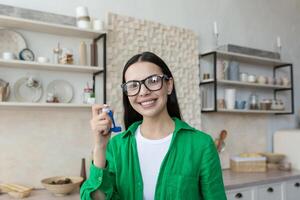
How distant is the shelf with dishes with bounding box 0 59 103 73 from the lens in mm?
2068

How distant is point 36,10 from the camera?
2281 millimetres

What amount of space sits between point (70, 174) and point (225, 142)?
1.66 metres

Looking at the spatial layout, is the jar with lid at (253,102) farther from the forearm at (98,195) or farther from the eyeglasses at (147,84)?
the forearm at (98,195)

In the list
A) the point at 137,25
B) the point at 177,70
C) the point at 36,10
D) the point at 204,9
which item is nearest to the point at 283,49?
the point at 204,9

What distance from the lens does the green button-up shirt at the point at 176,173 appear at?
115 cm

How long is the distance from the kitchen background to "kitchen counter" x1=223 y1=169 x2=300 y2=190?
0.34m

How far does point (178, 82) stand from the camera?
2928mm

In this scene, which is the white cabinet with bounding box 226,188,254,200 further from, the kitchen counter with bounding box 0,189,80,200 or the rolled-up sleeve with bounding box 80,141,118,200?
the rolled-up sleeve with bounding box 80,141,118,200

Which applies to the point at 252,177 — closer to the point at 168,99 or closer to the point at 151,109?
the point at 168,99

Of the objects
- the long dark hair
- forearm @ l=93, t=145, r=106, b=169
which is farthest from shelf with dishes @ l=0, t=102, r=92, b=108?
forearm @ l=93, t=145, r=106, b=169

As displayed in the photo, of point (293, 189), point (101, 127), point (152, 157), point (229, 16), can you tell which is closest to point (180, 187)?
point (152, 157)

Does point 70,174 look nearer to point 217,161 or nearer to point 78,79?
point 78,79

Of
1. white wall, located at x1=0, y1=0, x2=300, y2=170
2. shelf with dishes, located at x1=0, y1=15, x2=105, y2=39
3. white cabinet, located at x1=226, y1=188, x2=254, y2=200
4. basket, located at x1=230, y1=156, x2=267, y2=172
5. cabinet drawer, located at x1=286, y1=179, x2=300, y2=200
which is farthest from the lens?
basket, located at x1=230, y1=156, x2=267, y2=172

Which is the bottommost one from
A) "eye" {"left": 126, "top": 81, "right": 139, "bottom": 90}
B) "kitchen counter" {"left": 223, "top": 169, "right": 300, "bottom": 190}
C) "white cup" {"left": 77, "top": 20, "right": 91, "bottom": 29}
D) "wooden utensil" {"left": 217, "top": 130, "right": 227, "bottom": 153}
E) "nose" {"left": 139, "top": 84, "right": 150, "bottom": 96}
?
"kitchen counter" {"left": 223, "top": 169, "right": 300, "bottom": 190}
